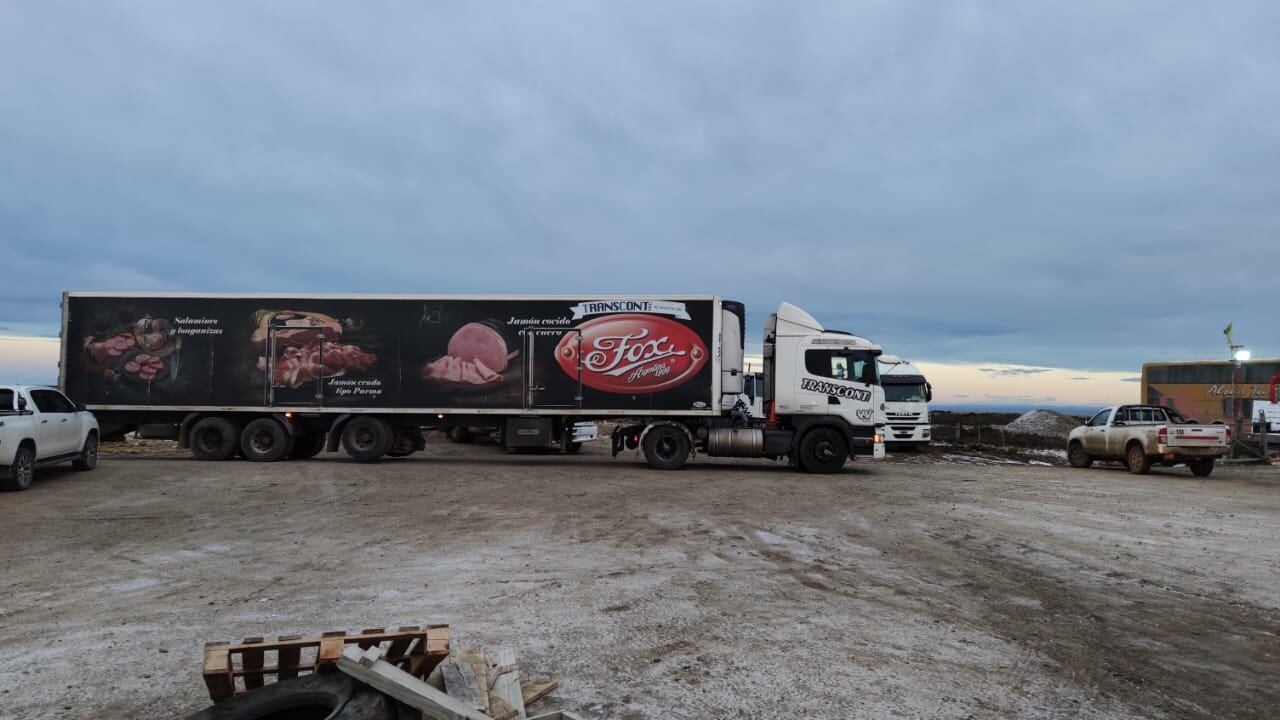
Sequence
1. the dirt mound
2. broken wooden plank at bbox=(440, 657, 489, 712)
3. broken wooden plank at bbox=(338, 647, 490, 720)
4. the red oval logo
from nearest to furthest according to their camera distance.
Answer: broken wooden plank at bbox=(338, 647, 490, 720)
broken wooden plank at bbox=(440, 657, 489, 712)
the red oval logo
the dirt mound

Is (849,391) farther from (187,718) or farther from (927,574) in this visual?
(187,718)


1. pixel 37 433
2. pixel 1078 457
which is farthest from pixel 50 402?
pixel 1078 457

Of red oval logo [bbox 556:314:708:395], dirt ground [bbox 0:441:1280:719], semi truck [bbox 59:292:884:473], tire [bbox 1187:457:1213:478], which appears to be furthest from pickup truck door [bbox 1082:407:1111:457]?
red oval logo [bbox 556:314:708:395]

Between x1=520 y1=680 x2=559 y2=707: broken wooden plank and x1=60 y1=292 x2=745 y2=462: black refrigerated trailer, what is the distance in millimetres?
12753

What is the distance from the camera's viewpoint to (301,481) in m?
14.0

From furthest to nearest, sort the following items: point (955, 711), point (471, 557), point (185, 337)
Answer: point (185, 337) → point (471, 557) → point (955, 711)

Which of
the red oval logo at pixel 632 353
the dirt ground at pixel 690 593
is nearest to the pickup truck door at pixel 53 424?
the dirt ground at pixel 690 593

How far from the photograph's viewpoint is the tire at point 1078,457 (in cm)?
2030

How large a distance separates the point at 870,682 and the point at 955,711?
50cm

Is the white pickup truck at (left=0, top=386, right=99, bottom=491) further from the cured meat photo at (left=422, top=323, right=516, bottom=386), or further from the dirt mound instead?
the dirt mound

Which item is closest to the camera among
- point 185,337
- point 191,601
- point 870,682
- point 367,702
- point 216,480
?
point 367,702

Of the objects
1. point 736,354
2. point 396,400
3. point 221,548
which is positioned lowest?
point 221,548

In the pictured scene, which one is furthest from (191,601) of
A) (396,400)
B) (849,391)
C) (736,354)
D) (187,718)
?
(849,391)

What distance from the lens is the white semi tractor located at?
23.4m
